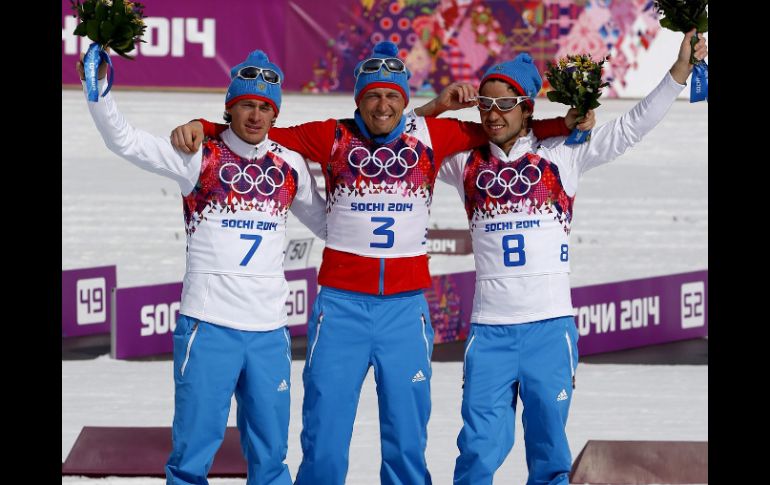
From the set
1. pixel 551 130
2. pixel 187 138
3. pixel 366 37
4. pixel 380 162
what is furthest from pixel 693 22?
pixel 366 37

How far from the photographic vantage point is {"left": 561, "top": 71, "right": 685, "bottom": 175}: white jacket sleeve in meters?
6.60

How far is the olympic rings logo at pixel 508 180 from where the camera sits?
261 inches

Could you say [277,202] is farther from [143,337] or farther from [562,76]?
[143,337]

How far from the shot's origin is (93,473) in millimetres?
7434

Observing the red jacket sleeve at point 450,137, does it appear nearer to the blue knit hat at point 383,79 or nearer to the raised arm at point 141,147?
the blue knit hat at point 383,79

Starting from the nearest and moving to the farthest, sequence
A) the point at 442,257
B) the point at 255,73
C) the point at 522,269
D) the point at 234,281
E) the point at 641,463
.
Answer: the point at 234,281
the point at 255,73
the point at 522,269
the point at 641,463
the point at 442,257

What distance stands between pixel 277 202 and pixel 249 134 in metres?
0.35

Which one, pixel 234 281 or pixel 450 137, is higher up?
pixel 450 137

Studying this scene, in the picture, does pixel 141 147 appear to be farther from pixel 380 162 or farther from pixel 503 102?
pixel 503 102

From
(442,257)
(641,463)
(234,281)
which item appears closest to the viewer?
(234,281)

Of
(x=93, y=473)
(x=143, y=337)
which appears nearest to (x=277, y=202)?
(x=93, y=473)

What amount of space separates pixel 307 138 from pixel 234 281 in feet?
2.62

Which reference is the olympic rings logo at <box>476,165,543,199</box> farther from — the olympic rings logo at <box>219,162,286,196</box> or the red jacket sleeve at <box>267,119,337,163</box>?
the olympic rings logo at <box>219,162,286,196</box>

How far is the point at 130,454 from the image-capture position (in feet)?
25.3
